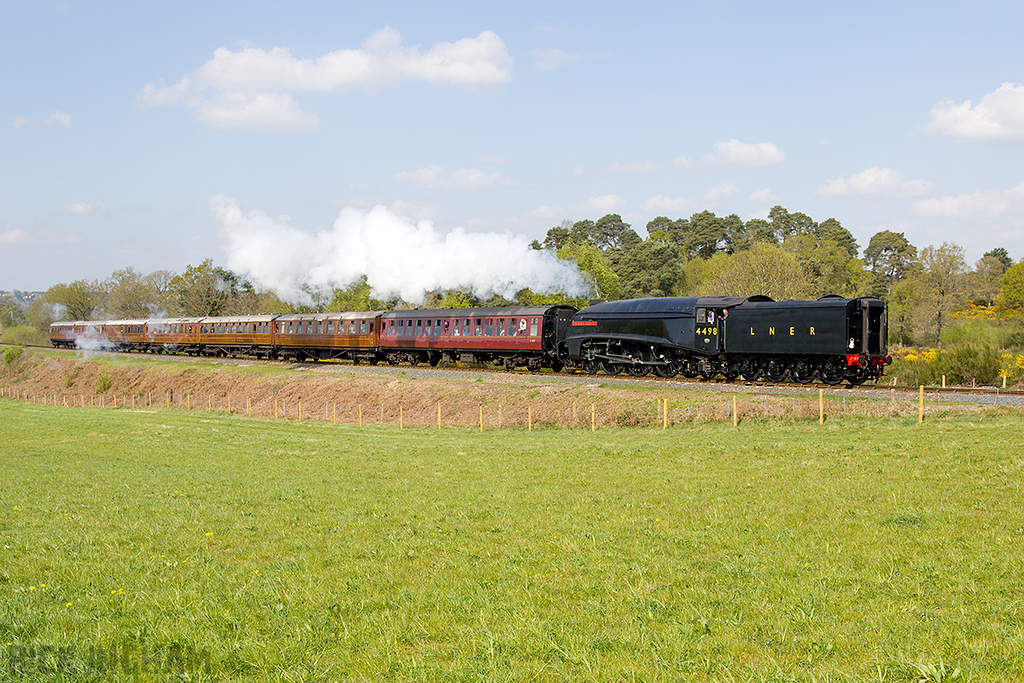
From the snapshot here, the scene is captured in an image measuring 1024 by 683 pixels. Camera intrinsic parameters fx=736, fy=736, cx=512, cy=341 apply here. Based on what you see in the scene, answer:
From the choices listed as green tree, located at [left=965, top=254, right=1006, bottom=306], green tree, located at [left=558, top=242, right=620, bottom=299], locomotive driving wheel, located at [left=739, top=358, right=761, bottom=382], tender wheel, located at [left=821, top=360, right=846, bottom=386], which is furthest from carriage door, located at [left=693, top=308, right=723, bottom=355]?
green tree, located at [left=965, top=254, right=1006, bottom=306]

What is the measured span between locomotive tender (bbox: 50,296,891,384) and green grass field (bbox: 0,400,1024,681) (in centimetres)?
1102

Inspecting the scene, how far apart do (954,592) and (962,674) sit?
2.11 meters

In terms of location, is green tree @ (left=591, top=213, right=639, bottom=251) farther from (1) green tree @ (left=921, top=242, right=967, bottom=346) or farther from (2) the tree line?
(1) green tree @ (left=921, top=242, right=967, bottom=346)

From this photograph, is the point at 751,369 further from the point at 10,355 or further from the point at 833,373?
the point at 10,355

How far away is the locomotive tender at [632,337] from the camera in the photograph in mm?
28578

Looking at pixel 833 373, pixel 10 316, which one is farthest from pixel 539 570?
pixel 10 316

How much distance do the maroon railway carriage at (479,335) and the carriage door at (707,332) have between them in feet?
30.3

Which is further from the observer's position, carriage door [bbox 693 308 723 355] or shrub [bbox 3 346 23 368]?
shrub [bbox 3 346 23 368]

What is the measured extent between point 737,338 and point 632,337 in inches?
210

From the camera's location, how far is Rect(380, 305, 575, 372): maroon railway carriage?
129 feet

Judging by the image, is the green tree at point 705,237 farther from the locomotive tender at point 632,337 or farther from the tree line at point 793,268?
the locomotive tender at point 632,337

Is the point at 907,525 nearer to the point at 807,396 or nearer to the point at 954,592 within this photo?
the point at 954,592

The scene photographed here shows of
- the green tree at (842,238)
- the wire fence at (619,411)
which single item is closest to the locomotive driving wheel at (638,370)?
the wire fence at (619,411)

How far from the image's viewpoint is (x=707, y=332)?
31.6 m
